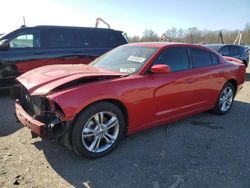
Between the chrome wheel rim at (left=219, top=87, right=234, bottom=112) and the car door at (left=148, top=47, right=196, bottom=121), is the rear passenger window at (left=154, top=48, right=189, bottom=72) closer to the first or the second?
the car door at (left=148, top=47, right=196, bottom=121)

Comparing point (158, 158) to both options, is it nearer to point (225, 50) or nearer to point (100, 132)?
point (100, 132)

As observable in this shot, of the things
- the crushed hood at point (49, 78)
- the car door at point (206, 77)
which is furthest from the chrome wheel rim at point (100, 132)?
the car door at point (206, 77)

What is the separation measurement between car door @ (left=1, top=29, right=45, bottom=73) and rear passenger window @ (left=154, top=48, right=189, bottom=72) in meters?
3.88

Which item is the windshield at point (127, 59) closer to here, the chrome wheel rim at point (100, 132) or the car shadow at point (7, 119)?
the chrome wheel rim at point (100, 132)

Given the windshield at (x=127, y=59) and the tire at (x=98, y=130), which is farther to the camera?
the windshield at (x=127, y=59)

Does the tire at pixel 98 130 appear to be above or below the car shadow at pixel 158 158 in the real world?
above

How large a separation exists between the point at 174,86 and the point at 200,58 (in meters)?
1.12

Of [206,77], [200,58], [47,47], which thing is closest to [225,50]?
[200,58]

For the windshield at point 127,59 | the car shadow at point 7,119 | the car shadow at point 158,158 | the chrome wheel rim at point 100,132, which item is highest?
the windshield at point 127,59

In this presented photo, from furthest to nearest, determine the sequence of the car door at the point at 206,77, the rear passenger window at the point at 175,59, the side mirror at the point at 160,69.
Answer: the car door at the point at 206,77 → the rear passenger window at the point at 175,59 → the side mirror at the point at 160,69

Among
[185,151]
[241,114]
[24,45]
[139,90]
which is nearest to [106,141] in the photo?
[139,90]

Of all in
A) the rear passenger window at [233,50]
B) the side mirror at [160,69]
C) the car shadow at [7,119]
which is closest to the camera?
the side mirror at [160,69]

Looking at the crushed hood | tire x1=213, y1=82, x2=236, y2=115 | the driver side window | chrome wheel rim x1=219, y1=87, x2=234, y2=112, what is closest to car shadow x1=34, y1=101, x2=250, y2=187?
tire x1=213, y1=82, x2=236, y2=115

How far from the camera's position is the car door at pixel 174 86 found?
162 inches
